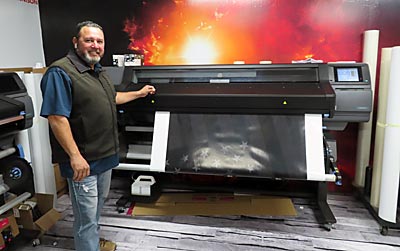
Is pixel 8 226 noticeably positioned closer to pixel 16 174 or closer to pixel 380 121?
pixel 16 174

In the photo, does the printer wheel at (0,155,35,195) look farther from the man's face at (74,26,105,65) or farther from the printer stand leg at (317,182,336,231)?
the printer stand leg at (317,182,336,231)

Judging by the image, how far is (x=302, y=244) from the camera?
2.36 m

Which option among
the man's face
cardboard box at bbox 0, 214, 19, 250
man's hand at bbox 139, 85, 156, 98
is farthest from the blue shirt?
cardboard box at bbox 0, 214, 19, 250

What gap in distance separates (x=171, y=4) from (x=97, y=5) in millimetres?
828

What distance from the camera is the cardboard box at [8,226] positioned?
2.17 m

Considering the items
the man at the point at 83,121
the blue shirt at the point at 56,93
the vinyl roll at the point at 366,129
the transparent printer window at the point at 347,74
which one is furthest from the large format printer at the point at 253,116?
the blue shirt at the point at 56,93

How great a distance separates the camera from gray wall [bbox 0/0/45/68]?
10.1 ft

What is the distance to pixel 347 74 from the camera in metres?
2.49

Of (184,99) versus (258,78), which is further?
(258,78)

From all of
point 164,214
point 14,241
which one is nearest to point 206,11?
point 164,214

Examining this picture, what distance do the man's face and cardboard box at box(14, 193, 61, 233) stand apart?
133cm

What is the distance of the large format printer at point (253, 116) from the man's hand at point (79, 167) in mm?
697

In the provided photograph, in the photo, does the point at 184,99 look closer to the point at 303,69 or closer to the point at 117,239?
the point at 303,69

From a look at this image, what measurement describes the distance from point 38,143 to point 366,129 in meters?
3.07
